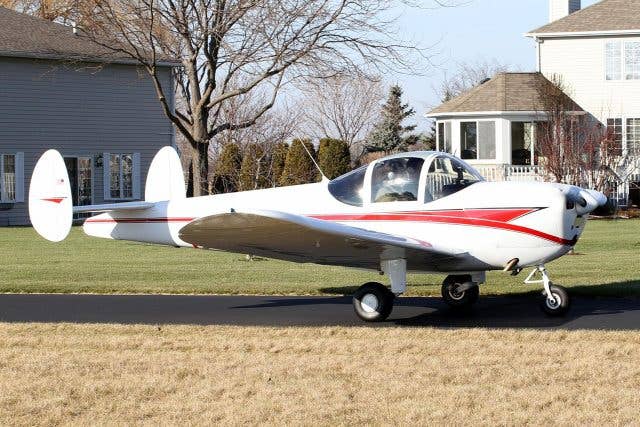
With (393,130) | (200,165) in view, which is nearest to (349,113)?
(393,130)

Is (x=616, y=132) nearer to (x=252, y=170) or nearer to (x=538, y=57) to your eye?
(x=538, y=57)

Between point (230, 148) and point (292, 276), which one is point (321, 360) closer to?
point (292, 276)

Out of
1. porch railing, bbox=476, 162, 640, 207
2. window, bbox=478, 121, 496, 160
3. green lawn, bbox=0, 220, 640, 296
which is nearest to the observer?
green lawn, bbox=0, 220, 640, 296

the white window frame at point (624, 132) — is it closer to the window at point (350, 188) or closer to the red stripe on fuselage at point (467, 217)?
the window at point (350, 188)

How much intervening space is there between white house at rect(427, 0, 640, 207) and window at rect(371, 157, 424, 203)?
27.2m

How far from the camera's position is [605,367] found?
9414 millimetres

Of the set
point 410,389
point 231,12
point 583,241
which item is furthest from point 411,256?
point 231,12

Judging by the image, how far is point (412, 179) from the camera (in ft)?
42.0

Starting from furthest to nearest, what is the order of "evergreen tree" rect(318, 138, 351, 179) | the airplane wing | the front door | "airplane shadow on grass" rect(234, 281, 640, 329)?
1. "evergreen tree" rect(318, 138, 351, 179)
2. the front door
3. "airplane shadow on grass" rect(234, 281, 640, 329)
4. the airplane wing

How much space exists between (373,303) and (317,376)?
141 inches

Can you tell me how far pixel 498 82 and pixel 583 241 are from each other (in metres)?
18.1

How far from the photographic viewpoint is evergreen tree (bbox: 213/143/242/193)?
37438 millimetres

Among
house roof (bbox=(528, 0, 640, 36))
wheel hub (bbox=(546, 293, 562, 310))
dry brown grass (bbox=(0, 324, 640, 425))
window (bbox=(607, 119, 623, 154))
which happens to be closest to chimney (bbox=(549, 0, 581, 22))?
house roof (bbox=(528, 0, 640, 36))

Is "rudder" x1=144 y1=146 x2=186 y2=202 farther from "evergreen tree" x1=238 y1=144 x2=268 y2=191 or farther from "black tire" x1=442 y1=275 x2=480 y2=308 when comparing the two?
"evergreen tree" x1=238 y1=144 x2=268 y2=191
